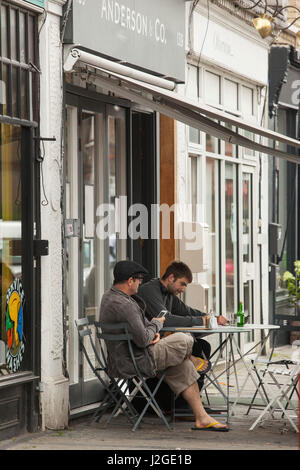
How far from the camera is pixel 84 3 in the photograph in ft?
27.9

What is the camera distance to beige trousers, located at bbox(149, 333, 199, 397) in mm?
8242

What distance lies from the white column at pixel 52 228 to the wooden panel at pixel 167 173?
247cm

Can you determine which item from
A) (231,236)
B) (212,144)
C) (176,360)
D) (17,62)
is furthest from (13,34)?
(231,236)

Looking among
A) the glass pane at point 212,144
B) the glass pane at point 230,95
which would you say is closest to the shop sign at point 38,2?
the glass pane at point 212,144

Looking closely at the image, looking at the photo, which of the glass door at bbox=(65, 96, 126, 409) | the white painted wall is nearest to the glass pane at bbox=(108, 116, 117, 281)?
the glass door at bbox=(65, 96, 126, 409)

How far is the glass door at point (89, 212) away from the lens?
29.2ft

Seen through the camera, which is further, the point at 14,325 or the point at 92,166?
the point at 92,166

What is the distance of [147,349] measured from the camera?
8.27m

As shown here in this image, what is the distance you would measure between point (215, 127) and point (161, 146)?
1.63 meters

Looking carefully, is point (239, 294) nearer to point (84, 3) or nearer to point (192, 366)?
point (192, 366)

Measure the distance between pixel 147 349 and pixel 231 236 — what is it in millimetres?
4869

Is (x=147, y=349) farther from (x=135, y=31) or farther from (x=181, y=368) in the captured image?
(x=135, y=31)
